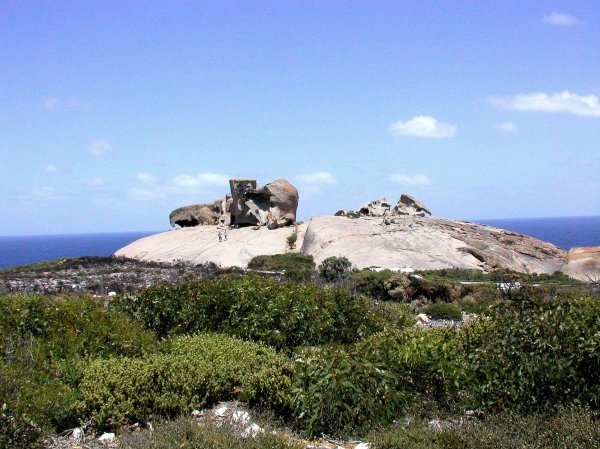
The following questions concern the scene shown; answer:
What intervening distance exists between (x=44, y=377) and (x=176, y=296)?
13.9 ft

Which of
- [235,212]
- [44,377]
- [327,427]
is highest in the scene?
[235,212]

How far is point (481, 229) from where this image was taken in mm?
41594

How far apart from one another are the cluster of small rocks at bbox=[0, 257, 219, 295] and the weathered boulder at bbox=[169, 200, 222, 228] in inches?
511

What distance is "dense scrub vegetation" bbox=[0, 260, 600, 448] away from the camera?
19.3 ft

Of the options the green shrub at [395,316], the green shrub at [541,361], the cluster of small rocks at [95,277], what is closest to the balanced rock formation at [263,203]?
the cluster of small rocks at [95,277]

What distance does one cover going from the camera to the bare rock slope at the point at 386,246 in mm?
32938

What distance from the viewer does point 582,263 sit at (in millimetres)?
30312

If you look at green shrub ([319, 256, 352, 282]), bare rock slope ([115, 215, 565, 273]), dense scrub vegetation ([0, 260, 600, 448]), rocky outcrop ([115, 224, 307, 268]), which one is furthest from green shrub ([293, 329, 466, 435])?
rocky outcrop ([115, 224, 307, 268])

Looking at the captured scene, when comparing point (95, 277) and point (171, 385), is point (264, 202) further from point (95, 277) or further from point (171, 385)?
point (171, 385)

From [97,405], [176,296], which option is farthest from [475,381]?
[176,296]

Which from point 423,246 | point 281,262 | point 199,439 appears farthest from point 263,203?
point 199,439

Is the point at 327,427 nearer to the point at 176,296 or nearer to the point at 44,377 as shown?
the point at 44,377

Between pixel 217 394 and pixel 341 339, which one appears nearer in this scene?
pixel 217 394

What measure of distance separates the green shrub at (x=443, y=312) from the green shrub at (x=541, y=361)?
9.77 meters
